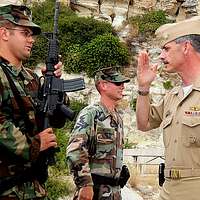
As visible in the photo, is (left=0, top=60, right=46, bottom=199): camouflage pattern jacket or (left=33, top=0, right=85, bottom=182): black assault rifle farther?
(left=33, top=0, right=85, bottom=182): black assault rifle

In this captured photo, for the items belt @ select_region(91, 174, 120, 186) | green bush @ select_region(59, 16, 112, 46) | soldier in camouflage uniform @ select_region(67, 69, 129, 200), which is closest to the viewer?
soldier in camouflage uniform @ select_region(67, 69, 129, 200)

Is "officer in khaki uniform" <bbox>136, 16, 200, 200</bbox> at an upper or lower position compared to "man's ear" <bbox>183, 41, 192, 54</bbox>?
lower

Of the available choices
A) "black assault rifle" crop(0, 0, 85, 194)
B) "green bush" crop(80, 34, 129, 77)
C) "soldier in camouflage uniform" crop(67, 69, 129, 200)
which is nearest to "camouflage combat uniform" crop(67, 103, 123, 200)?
"soldier in camouflage uniform" crop(67, 69, 129, 200)

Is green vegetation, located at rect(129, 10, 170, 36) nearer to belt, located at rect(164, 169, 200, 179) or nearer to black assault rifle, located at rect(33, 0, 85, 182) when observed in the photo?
black assault rifle, located at rect(33, 0, 85, 182)

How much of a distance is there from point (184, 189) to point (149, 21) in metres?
15.8

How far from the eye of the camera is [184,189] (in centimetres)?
345

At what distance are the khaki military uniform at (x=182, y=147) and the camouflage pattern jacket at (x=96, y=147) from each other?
0.99 meters

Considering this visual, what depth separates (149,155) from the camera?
11.4 meters

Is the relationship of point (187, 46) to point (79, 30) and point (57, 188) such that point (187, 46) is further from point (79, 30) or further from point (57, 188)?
point (79, 30)

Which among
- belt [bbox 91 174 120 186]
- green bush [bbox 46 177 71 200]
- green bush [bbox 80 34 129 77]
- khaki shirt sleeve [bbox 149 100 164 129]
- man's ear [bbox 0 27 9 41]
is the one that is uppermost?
man's ear [bbox 0 27 9 41]

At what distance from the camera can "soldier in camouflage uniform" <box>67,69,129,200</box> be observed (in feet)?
14.5

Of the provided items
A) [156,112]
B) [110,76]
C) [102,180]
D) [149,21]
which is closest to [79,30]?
[149,21]

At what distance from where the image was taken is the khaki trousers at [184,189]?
342cm

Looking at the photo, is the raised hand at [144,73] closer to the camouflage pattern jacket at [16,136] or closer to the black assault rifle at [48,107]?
the black assault rifle at [48,107]
